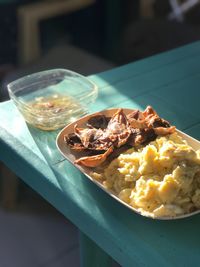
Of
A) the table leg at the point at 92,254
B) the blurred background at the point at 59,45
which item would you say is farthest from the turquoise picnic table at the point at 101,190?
the blurred background at the point at 59,45

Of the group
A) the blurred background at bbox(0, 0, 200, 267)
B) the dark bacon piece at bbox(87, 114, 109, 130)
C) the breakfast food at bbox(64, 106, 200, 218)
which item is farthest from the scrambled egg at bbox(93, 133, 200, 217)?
the blurred background at bbox(0, 0, 200, 267)

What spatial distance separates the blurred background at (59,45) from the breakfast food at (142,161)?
32.0 inches

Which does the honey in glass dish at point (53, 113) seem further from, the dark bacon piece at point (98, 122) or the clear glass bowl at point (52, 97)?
the dark bacon piece at point (98, 122)

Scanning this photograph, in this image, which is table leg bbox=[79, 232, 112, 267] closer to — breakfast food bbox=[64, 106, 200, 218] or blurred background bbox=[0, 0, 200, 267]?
breakfast food bbox=[64, 106, 200, 218]

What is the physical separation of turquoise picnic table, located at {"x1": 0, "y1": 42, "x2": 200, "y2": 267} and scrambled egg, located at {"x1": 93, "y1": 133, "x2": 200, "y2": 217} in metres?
0.04

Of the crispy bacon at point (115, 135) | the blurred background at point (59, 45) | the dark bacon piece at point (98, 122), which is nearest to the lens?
the crispy bacon at point (115, 135)

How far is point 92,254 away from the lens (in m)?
1.17

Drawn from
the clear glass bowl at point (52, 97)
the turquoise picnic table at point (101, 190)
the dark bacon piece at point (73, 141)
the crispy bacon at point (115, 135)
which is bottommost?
the turquoise picnic table at point (101, 190)

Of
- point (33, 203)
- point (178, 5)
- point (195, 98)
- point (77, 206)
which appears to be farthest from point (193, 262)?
point (178, 5)

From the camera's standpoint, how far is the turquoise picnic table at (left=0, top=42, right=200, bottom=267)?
2.85 feet

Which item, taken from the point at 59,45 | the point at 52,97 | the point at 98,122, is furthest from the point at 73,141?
the point at 59,45

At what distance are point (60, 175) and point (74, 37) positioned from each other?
91.9 inches

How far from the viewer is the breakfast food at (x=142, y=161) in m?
0.88

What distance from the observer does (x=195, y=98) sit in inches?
55.6
